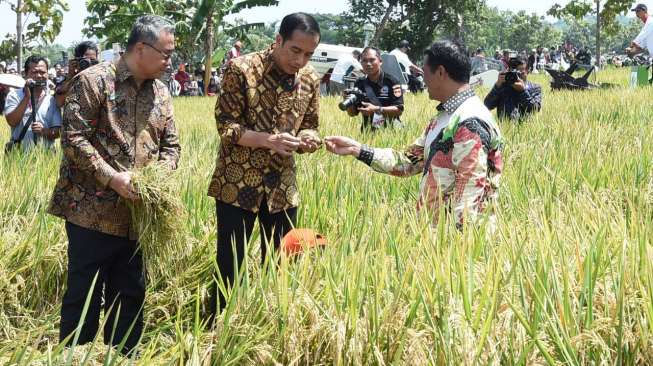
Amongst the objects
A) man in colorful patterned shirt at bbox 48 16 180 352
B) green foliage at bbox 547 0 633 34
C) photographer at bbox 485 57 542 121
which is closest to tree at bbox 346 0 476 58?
green foliage at bbox 547 0 633 34

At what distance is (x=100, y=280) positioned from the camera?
2.50m

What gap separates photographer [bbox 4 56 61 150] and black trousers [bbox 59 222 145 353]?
8.13 feet

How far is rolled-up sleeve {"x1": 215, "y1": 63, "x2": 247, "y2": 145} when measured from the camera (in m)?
2.51

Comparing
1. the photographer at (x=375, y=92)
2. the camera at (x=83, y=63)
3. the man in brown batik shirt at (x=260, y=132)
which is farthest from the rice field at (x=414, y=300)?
the photographer at (x=375, y=92)

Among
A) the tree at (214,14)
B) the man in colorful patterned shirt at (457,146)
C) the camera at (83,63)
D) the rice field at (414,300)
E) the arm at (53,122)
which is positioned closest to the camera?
the rice field at (414,300)

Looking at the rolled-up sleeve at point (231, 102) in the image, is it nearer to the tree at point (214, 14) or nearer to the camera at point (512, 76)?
the camera at point (512, 76)

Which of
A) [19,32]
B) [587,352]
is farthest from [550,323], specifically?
[19,32]

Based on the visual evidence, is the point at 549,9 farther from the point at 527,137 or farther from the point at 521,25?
the point at 521,25

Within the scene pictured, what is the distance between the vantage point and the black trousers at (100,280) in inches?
93.7

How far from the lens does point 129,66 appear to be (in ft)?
7.82

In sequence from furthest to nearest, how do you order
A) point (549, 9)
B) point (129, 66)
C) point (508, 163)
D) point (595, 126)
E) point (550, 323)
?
point (549, 9), point (595, 126), point (508, 163), point (129, 66), point (550, 323)

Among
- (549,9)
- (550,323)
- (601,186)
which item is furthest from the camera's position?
(549,9)

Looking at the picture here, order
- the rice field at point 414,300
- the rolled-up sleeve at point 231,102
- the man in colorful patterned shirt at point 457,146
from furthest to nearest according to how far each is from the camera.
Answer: the rolled-up sleeve at point 231,102 → the man in colorful patterned shirt at point 457,146 → the rice field at point 414,300

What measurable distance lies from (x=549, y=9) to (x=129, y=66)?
696 inches
